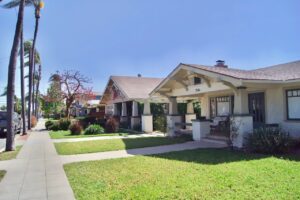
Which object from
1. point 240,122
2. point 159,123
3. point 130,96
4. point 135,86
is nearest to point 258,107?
point 240,122

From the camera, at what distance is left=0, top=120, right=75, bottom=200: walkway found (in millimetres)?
5828

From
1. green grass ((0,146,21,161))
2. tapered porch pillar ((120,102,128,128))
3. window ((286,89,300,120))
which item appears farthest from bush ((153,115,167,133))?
green grass ((0,146,21,161))

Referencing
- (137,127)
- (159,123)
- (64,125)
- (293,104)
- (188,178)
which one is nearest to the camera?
(188,178)

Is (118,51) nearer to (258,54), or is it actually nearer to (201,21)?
(201,21)

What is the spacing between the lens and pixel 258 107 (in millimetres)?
14000

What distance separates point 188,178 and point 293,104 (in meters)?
7.81

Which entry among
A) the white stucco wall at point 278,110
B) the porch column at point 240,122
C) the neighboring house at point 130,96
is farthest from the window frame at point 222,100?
the neighboring house at point 130,96

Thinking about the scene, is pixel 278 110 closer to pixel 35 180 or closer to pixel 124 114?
pixel 35 180

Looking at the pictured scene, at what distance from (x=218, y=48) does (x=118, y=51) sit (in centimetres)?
969

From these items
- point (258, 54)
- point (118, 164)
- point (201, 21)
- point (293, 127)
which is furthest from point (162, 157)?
point (258, 54)

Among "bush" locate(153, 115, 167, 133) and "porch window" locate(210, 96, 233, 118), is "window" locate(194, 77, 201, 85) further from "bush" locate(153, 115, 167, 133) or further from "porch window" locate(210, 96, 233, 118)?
"bush" locate(153, 115, 167, 133)

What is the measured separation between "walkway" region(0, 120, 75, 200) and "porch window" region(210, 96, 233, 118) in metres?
10.8

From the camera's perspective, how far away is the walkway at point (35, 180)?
583 centimetres

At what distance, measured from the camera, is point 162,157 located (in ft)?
32.4
